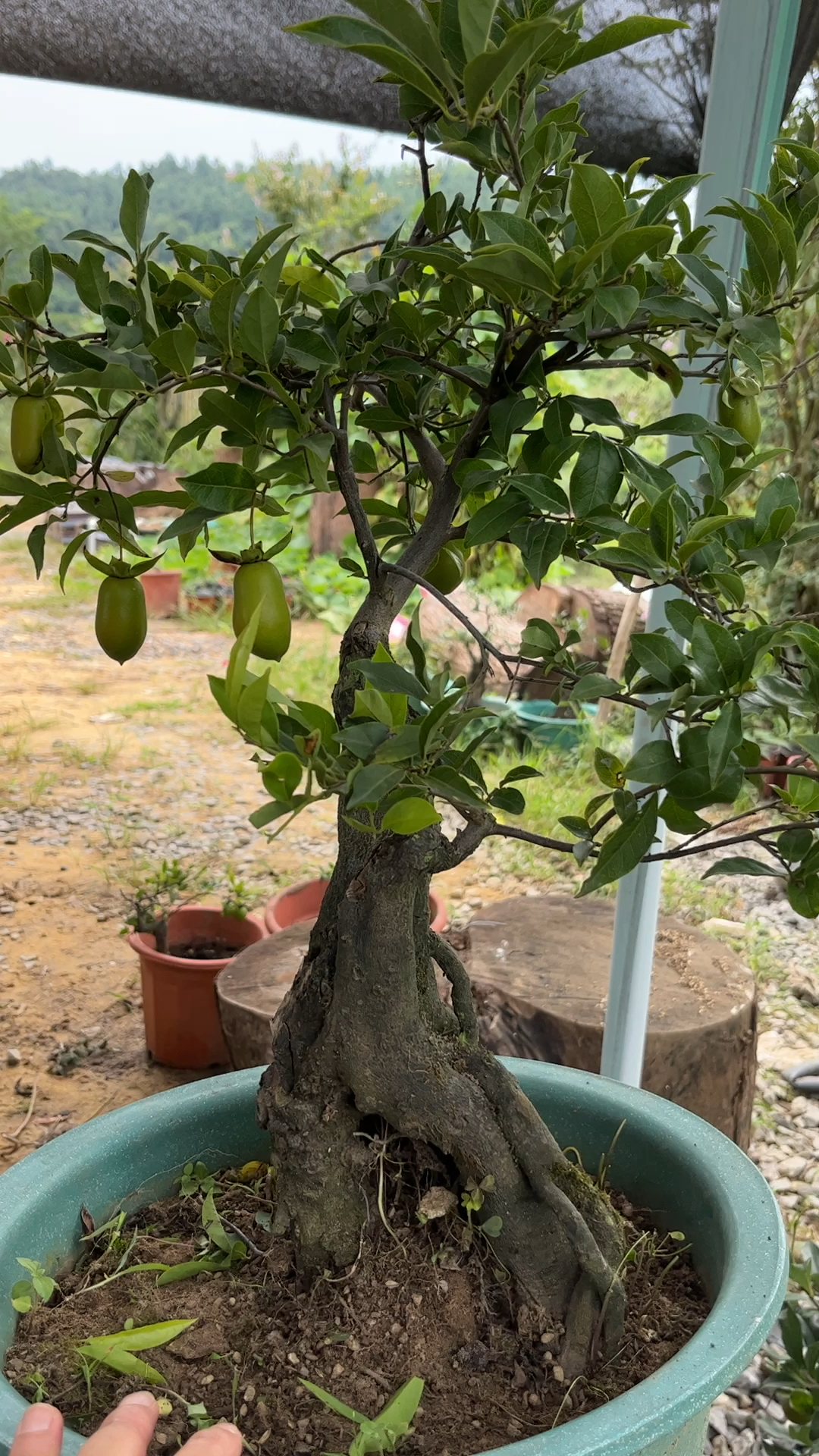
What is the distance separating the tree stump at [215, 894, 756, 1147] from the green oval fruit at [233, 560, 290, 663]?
0.99 m

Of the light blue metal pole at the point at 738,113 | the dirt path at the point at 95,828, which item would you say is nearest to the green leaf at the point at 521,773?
the light blue metal pole at the point at 738,113

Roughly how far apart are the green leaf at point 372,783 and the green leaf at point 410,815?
0.01 meters

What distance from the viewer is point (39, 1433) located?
549 millimetres

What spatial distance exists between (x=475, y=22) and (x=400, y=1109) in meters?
0.64

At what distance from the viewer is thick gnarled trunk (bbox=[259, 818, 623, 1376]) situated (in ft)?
2.57

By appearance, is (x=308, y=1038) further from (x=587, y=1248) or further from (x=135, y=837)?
(x=135, y=837)

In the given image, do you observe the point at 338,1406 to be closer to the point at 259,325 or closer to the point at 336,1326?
the point at 336,1326

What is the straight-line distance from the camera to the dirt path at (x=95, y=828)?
2172 mm

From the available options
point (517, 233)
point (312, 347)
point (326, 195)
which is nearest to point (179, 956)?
point (312, 347)

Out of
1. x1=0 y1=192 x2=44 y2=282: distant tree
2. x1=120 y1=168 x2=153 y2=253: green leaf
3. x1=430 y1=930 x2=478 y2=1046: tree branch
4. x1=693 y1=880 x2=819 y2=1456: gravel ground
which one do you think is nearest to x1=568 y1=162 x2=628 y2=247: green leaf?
x1=120 y1=168 x2=153 y2=253: green leaf

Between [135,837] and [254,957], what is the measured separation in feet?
5.09

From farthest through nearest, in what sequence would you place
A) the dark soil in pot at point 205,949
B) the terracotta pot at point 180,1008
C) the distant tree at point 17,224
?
1. the distant tree at point 17,224
2. the dark soil in pot at point 205,949
3. the terracotta pot at point 180,1008

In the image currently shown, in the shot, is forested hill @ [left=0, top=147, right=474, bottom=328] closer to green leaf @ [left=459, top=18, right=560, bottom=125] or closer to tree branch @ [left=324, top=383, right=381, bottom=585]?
tree branch @ [left=324, top=383, right=381, bottom=585]

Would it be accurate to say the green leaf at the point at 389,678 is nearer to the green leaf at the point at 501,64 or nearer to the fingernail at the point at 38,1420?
the green leaf at the point at 501,64
